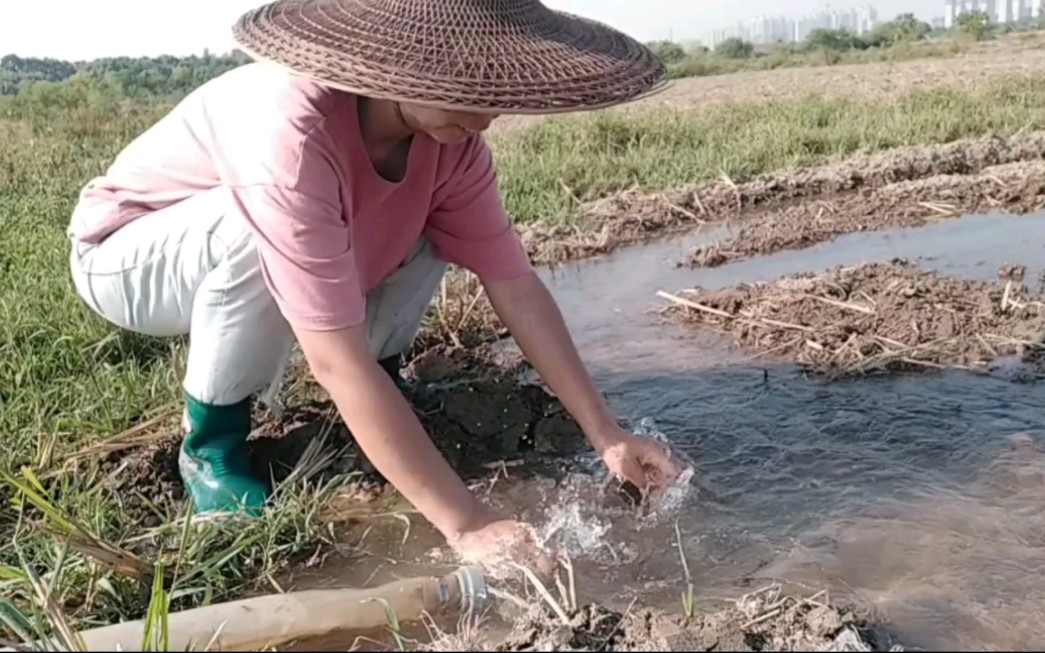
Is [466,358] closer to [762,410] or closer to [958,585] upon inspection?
[762,410]

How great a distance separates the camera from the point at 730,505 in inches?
102

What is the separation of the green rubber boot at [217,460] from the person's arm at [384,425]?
51cm

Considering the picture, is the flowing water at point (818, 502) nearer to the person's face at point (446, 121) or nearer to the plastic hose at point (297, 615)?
the plastic hose at point (297, 615)

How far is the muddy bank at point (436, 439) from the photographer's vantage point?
2723 mm

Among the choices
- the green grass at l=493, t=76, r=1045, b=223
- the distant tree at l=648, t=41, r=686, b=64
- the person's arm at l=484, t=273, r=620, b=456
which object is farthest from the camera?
the distant tree at l=648, t=41, r=686, b=64

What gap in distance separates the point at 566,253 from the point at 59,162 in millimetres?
4229

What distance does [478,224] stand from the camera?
271 cm

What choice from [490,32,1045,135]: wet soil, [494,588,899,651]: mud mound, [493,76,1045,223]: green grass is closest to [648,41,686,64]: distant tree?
[490,32,1045,135]: wet soil

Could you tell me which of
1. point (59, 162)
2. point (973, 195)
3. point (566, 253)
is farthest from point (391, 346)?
point (59, 162)

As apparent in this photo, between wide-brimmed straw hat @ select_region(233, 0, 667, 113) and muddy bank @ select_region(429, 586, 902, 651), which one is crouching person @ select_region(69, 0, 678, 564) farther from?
muddy bank @ select_region(429, 586, 902, 651)

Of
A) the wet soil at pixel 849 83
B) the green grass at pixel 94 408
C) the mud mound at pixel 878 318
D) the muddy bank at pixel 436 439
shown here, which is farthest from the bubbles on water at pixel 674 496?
the wet soil at pixel 849 83

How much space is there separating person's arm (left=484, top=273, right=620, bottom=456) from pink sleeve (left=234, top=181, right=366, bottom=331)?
650 mm

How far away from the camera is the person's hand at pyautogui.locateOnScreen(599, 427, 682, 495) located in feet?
8.38

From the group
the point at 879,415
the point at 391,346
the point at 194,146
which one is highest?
the point at 194,146
